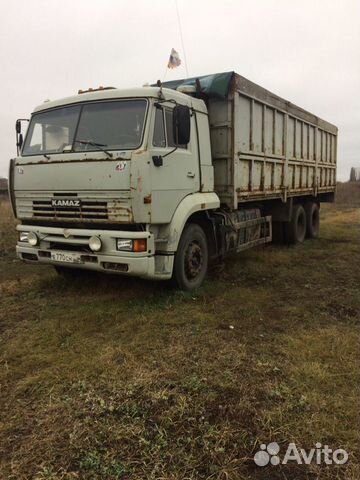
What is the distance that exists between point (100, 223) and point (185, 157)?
57.1 inches

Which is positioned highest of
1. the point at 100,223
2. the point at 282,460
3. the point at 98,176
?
the point at 98,176

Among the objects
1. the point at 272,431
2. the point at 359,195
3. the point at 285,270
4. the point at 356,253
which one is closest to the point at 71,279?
the point at 285,270

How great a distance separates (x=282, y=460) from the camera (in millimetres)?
2342

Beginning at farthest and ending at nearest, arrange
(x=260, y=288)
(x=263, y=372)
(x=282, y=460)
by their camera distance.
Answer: (x=260, y=288) < (x=263, y=372) < (x=282, y=460)

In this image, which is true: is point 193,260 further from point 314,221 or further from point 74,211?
point 314,221

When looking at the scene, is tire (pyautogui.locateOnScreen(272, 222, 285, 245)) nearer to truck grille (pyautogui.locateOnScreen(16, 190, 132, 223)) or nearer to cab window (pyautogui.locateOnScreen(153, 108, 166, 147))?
cab window (pyautogui.locateOnScreen(153, 108, 166, 147))

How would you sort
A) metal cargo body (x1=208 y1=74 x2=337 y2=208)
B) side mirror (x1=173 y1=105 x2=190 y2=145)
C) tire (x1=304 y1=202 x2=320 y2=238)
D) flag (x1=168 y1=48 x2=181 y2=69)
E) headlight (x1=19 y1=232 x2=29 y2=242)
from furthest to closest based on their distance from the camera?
tire (x1=304 y1=202 x2=320 y2=238) < flag (x1=168 y1=48 x2=181 y2=69) < metal cargo body (x1=208 y1=74 x2=337 y2=208) < headlight (x1=19 y1=232 x2=29 y2=242) < side mirror (x1=173 y1=105 x2=190 y2=145)

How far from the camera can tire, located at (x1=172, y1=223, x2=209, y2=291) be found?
17.3 feet

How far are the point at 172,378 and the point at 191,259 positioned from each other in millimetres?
2465

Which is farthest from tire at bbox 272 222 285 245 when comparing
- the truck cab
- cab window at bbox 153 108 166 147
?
cab window at bbox 153 108 166 147

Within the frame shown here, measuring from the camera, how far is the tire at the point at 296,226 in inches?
375

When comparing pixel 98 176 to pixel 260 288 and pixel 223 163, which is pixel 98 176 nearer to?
pixel 223 163

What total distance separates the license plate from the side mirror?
6.21 ft

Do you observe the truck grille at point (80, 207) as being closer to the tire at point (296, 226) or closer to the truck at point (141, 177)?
the truck at point (141, 177)
